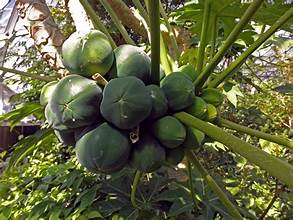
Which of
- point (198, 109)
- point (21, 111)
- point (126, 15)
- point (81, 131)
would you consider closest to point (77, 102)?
point (81, 131)

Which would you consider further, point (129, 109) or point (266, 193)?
point (266, 193)

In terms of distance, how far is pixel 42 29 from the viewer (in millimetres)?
804

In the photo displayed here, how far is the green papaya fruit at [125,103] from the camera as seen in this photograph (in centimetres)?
48

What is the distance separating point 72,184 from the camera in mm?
1132

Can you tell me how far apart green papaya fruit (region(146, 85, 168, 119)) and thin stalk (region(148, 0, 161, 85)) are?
2cm

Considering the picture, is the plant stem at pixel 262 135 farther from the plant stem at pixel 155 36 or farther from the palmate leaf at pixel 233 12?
the palmate leaf at pixel 233 12

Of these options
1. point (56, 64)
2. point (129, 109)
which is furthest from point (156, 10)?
point (56, 64)

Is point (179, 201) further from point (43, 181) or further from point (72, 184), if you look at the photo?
point (43, 181)

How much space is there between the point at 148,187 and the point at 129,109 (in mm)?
600

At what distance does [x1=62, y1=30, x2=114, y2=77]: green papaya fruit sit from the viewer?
0.52m

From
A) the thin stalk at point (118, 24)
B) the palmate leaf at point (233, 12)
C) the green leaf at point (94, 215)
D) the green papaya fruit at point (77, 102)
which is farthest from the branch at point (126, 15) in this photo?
the green papaya fruit at point (77, 102)

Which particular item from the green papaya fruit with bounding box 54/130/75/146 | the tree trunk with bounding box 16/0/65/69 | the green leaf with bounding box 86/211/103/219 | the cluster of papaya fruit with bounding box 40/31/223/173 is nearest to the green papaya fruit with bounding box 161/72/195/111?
the cluster of papaya fruit with bounding box 40/31/223/173

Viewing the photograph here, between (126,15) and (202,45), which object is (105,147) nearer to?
(202,45)

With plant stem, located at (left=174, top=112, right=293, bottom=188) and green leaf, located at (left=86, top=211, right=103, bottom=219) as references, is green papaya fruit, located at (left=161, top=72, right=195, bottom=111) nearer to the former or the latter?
plant stem, located at (left=174, top=112, right=293, bottom=188)
